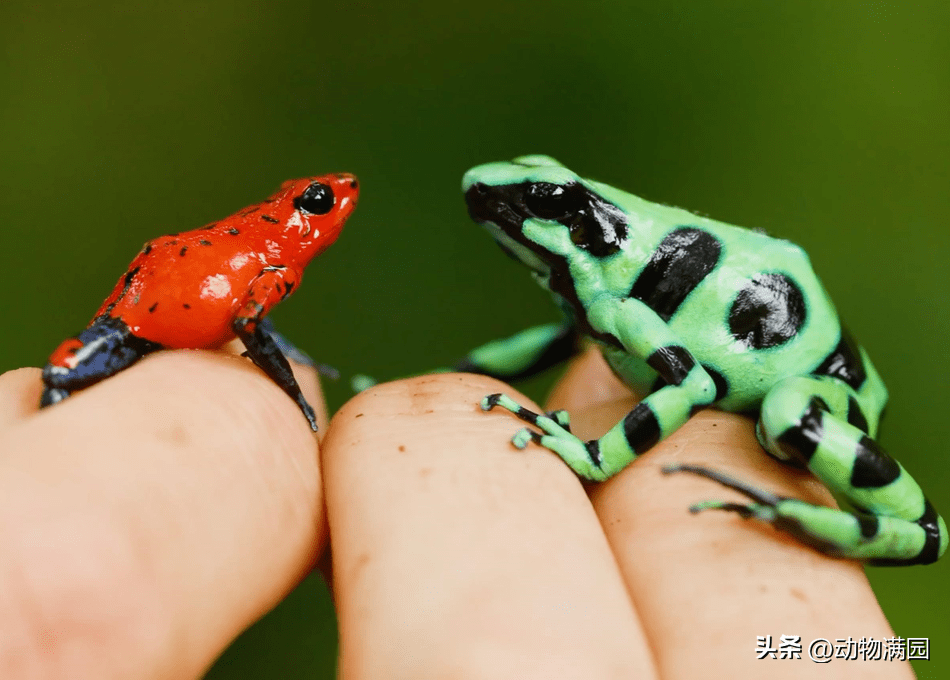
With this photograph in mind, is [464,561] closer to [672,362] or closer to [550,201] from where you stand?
[672,362]

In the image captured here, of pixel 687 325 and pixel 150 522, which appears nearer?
pixel 150 522

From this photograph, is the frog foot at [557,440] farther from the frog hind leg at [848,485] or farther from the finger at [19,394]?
the finger at [19,394]

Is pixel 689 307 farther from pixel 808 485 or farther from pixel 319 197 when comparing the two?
pixel 319 197

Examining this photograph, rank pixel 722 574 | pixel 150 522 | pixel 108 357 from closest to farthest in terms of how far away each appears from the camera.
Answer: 1. pixel 150 522
2. pixel 722 574
3. pixel 108 357

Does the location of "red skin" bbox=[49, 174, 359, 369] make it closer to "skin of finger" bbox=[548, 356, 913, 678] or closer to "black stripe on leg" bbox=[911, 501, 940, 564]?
"skin of finger" bbox=[548, 356, 913, 678]

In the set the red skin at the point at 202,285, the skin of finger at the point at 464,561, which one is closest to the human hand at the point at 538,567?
the skin of finger at the point at 464,561

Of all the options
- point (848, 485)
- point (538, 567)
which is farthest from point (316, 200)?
point (848, 485)
